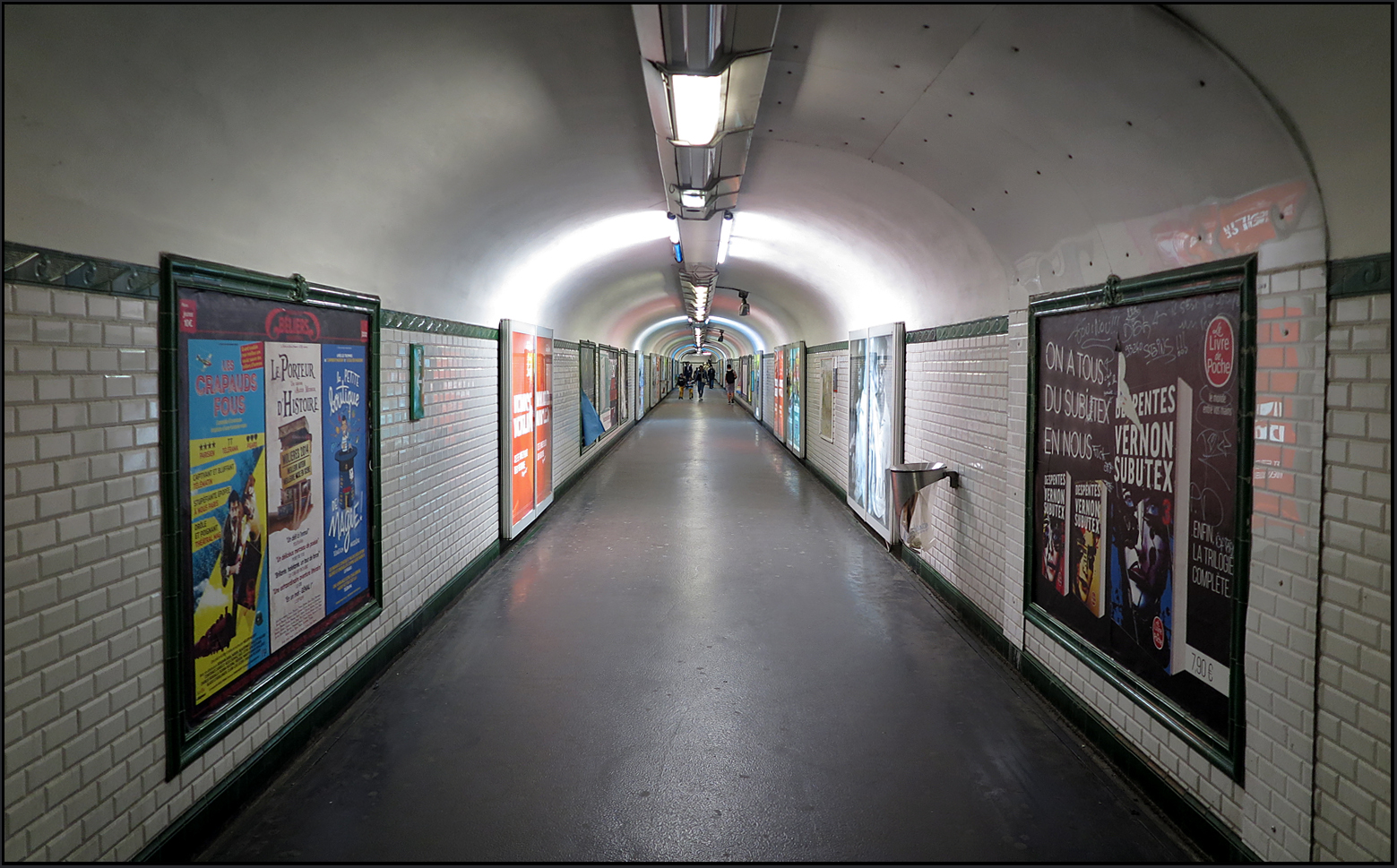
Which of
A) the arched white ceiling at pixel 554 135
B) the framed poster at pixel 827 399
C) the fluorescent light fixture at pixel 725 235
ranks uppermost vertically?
the fluorescent light fixture at pixel 725 235

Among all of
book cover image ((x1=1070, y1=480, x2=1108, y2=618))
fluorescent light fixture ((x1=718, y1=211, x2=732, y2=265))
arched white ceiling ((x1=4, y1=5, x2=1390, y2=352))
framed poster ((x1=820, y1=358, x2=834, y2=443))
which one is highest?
fluorescent light fixture ((x1=718, y1=211, x2=732, y2=265))

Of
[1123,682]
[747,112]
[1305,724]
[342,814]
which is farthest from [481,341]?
[1305,724]

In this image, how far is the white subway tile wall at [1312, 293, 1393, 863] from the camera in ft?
7.37

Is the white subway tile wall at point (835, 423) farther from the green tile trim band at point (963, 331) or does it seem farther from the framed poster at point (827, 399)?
the green tile trim band at point (963, 331)

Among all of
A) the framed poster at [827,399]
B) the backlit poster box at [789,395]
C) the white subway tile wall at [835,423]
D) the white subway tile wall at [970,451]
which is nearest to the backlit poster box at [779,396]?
the backlit poster box at [789,395]

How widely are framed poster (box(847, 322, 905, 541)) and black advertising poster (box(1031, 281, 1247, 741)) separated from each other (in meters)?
2.63

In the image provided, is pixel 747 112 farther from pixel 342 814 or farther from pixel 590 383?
pixel 590 383

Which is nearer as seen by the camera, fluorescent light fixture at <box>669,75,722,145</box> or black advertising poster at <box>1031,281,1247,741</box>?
black advertising poster at <box>1031,281,1247,741</box>

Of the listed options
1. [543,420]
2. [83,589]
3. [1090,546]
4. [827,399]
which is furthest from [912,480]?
[827,399]

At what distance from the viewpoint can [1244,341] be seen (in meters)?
2.82

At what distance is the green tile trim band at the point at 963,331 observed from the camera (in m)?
5.17

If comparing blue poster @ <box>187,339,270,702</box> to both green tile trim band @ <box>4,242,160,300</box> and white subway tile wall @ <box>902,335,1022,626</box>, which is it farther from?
white subway tile wall @ <box>902,335,1022,626</box>

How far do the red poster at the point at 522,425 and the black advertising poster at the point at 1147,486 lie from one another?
202 inches

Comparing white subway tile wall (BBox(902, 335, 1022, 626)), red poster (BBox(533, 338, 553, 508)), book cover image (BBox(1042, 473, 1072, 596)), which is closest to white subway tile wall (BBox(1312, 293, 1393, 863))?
book cover image (BBox(1042, 473, 1072, 596))
